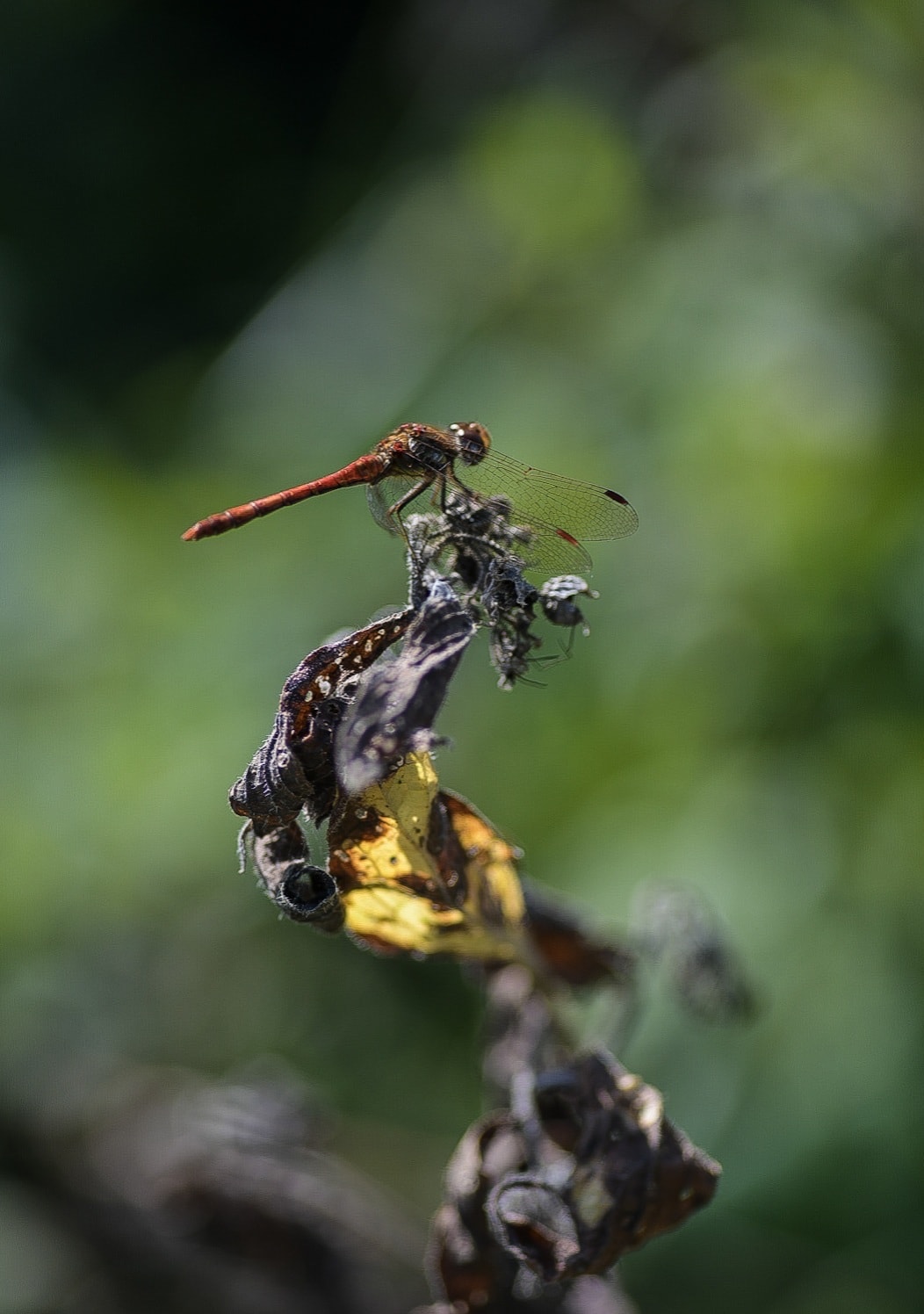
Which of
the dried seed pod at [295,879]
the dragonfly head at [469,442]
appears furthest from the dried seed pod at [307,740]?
the dragonfly head at [469,442]

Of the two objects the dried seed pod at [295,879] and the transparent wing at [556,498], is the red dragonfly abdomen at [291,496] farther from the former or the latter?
the dried seed pod at [295,879]

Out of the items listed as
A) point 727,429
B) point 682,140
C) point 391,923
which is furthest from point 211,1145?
point 682,140

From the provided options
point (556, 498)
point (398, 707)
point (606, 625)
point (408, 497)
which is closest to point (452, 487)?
point (408, 497)

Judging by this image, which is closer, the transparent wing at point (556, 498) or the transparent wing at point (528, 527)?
the transparent wing at point (528, 527)

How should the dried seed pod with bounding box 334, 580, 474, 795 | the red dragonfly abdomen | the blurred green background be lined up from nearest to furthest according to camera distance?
the dried seed pod with bounding box 334, 580, 474, 795 → the red dragonfly abdomen → the blurred green background

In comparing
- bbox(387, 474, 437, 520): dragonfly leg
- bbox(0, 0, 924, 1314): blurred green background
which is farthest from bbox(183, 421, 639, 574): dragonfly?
bbox(0, 0, 924, 1314): blurred green background

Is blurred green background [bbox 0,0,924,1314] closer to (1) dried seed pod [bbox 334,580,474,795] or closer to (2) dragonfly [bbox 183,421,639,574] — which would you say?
(2) dragonfly [bbox 183,421,639,574]

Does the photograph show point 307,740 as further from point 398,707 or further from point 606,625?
point 606,625
